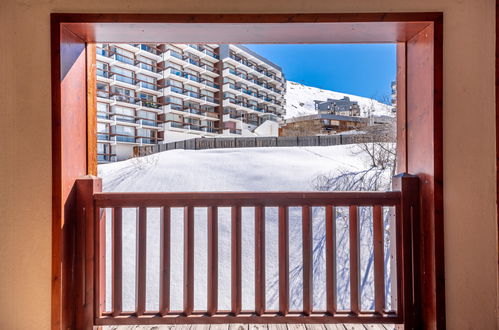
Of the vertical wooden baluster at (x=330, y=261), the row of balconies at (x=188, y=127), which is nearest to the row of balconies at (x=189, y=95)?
the row of balconies at (x=188, y=127)

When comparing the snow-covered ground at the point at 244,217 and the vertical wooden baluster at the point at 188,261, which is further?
the snow-covered ground at the point at 244,217

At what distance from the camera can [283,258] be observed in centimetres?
170

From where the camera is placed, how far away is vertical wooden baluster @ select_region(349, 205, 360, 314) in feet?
5.41

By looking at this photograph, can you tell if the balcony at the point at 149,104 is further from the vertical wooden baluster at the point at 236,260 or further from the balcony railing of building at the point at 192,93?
the vertical wooden baluster at the point at 236,260

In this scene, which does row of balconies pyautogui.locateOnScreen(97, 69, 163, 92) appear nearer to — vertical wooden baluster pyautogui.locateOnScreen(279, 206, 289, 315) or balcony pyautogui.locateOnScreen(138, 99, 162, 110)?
balcony pyautogui.locateOnScreen(138, 99, 162, 110)

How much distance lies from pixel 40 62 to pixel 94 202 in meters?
0.82

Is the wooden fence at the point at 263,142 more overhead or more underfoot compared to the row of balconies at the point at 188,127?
more underfoot

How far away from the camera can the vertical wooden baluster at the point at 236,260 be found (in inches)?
65.4

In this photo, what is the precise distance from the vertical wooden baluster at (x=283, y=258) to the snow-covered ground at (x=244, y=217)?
1.17 m

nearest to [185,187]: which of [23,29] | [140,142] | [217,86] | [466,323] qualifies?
[23,29]

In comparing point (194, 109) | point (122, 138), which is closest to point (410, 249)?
point (122, 138)

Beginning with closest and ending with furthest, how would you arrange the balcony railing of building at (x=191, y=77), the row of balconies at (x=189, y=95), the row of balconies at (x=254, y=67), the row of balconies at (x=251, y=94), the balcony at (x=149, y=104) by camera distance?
the balcony at (x=149, y=104)
the balcony railing of building at (x=191, y=77)
the row of balconies at (x=189, y=95)
the row of balconies at (x=254, y=67)
the row of balconies at (x=251, y=94)

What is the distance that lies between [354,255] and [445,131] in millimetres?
861

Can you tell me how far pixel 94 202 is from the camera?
5.30 ft
